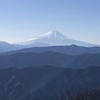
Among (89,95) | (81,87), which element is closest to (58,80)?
(81,87)

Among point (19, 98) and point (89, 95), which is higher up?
point (89, 95)

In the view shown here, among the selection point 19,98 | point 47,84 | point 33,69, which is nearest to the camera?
point 19,98

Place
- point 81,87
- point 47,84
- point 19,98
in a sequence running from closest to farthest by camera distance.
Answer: point 19,98, point 81,87, point 47,84

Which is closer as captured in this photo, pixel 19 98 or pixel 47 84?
pixel 19 98

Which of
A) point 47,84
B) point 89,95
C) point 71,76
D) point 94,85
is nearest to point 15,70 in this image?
point 47,84

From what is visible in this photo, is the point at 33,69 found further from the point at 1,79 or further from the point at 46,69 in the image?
the point at 1,79

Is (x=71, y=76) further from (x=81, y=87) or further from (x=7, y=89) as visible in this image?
(x=7, y=89)
